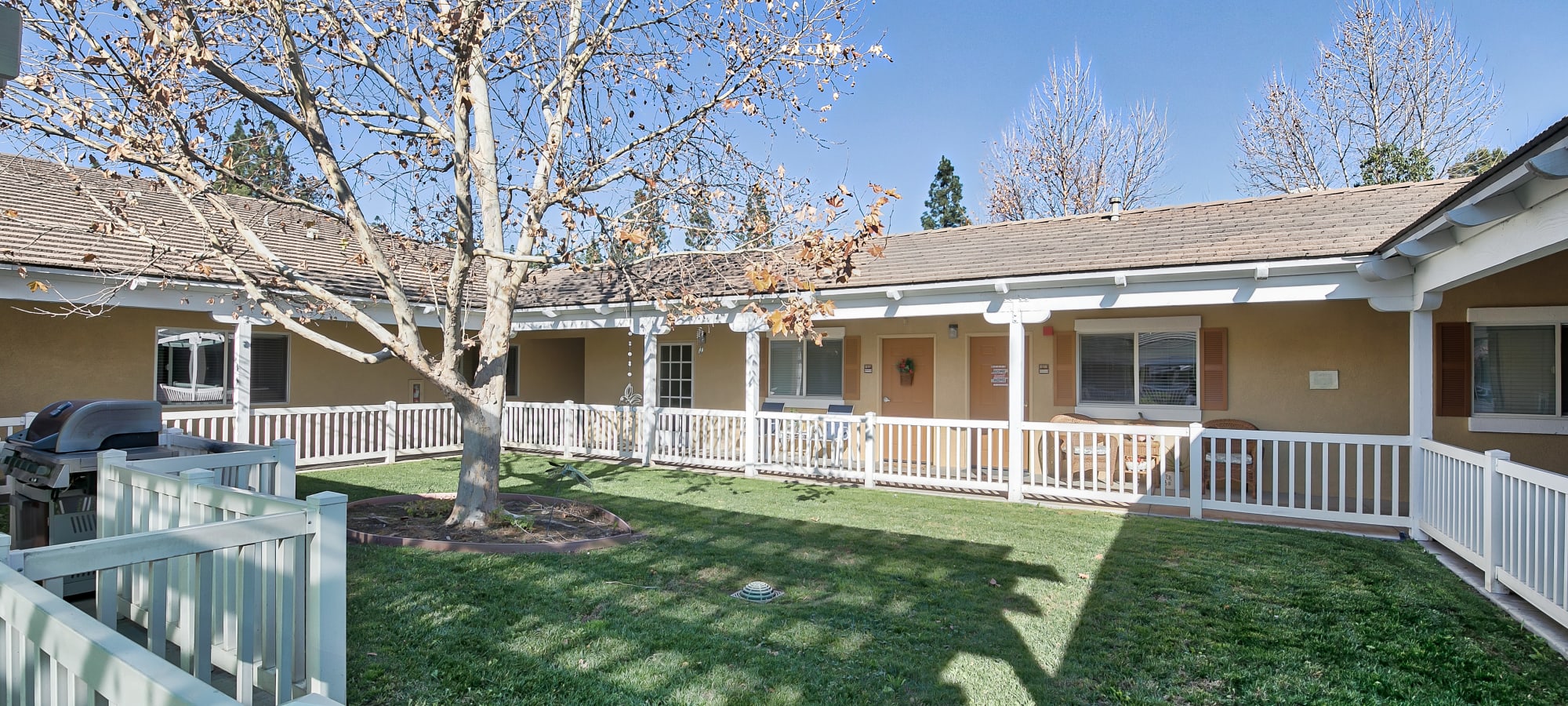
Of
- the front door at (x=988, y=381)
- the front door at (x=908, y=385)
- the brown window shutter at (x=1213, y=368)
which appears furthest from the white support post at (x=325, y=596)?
the brown window shutter at (x=1213, y=368)

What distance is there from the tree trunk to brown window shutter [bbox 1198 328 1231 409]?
336 inches

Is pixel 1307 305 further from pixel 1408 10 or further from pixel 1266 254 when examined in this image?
pixel 1408 10

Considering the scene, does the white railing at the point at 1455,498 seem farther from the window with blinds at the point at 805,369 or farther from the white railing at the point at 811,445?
the window with blinds at the point at 805,369

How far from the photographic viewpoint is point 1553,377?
27.4 ft

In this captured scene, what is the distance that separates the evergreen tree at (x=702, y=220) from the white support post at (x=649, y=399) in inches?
148

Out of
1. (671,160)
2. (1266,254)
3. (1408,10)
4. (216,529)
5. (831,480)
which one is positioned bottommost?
(831,480)

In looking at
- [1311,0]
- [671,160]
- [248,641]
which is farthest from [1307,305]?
[1311,0]

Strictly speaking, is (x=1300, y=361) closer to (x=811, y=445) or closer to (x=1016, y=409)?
(x=1016, y=409)

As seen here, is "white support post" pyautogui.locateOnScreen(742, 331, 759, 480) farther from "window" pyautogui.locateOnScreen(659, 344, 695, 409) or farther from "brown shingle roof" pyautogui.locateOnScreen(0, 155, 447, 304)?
"brown shingle roof" pyautogui.locateOnScreen(0, 155, 447, 304)

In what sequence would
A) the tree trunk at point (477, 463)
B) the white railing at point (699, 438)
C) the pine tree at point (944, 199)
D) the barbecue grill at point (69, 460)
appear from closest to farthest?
the barbecue grill at point (69, 460)
the tree trunk at point (477, 463)
the white railing at point (699, 438)
the pine tree at point (944, 199)

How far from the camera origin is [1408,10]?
18.8 metres

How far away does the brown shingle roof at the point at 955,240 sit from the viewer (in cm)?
821

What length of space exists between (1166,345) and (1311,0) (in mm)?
14244

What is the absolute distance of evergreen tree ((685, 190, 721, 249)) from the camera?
7.68 meters
